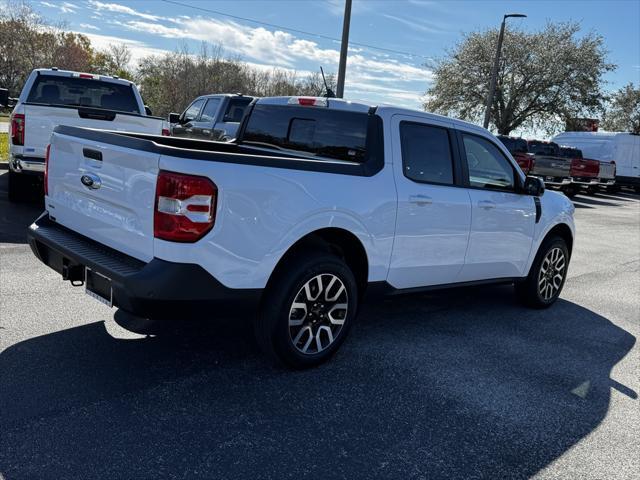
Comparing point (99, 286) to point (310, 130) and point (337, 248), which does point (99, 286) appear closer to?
point (337, 248)

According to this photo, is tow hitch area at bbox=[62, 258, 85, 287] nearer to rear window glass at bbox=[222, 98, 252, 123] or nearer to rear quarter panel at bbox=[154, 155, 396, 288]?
rear quarter panel at bbox=[154, 155, 396, 288]

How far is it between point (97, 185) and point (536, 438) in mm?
3011

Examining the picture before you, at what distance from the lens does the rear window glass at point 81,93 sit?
9461 mm

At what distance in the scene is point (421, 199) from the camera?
14.8 feet

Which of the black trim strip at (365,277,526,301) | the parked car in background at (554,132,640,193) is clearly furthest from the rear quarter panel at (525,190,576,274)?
the parked car in background at (554,132,640,193)

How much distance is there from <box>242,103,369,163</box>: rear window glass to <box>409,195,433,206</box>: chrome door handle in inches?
18.9

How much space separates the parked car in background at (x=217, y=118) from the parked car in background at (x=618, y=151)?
22427mm

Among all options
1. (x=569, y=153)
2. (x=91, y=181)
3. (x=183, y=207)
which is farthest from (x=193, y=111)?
(x=569, y=153)

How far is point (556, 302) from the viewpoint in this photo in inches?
263

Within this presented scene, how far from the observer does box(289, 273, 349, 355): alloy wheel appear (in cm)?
389

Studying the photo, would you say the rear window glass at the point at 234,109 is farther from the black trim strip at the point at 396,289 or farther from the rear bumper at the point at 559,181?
the rear bumper at the point at 559,181

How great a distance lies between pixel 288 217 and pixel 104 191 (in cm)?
114

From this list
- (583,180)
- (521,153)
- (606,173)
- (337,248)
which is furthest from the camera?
(606,173)

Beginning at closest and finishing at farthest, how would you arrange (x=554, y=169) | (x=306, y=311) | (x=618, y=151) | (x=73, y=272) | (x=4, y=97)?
(x=73, y=272) → (x=306, y=311) → (x=4, y=97) → (x=554, y=169) → (x=618, y=151)
